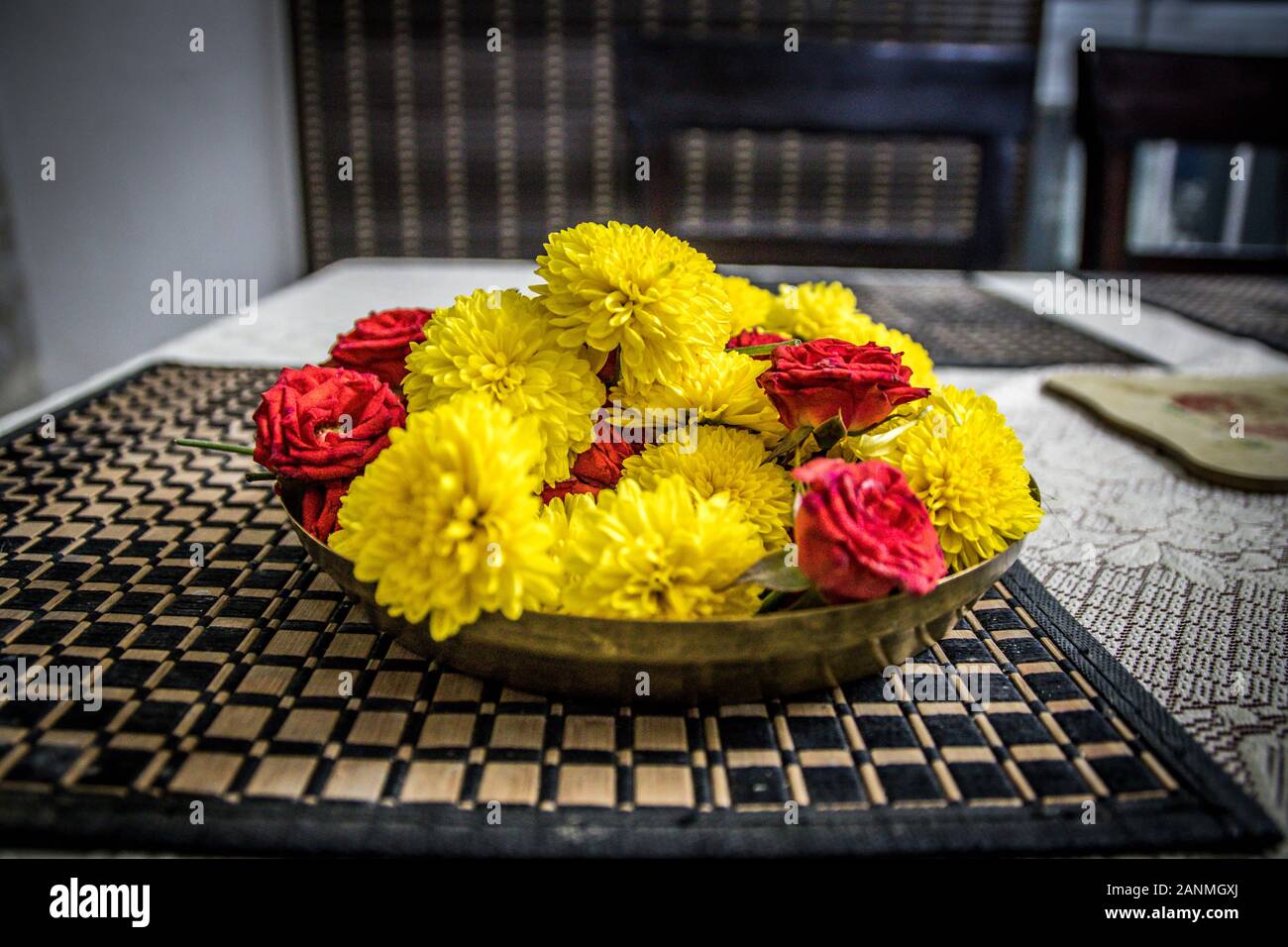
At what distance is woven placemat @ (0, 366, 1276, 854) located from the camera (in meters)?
0.31

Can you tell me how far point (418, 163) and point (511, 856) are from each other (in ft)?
9.19

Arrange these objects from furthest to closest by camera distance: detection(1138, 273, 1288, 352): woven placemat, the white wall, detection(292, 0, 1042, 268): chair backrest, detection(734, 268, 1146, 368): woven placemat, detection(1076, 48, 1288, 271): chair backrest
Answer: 1. detection(292, 0, 1042, 268): chair backrest
2. the white wall
3. detection(1076, 48, 1288, 271): chair backrest
4. detection(1138, 273, 1288, 352): woven placemat
5. detection(734, 268, 1146, 368): woven placemat

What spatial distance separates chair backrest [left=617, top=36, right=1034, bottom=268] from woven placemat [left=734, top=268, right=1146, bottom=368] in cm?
24

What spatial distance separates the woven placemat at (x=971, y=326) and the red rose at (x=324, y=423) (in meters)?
0.66

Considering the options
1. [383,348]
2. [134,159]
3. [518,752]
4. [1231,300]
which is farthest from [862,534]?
[134,159]

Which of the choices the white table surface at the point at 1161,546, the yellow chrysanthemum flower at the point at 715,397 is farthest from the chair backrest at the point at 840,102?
the yellow chrysanthemum flower at the point at 715,397

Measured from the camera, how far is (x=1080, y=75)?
1.52 m

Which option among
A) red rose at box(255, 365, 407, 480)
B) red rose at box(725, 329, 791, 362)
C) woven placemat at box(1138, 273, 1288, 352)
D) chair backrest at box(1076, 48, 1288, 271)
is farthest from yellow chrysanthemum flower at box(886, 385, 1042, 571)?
chair backrest at box(1076, 48, 1288, 271)

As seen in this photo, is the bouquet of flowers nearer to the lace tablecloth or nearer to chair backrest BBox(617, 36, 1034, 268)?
the lace tablecloth

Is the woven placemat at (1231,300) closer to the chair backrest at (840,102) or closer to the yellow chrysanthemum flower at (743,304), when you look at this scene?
the chair backrest at (840,102)

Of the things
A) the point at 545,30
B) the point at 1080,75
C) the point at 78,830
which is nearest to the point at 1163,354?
the point at 1080,75

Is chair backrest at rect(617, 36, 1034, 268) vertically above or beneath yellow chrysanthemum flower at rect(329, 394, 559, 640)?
above

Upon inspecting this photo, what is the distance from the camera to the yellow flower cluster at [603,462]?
320 mm
